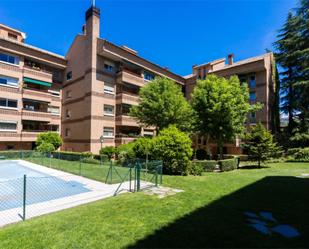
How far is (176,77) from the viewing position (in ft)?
134

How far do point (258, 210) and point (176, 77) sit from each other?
35.1m

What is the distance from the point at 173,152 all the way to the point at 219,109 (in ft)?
30.1

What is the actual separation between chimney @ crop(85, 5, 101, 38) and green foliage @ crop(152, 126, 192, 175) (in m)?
20.1

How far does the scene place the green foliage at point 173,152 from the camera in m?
15.8

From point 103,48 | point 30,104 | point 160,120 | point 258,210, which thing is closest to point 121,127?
point 160,120

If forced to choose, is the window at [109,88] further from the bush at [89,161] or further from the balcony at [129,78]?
the bush at [89,161]

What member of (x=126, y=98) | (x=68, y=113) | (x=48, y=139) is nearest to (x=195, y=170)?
(x=126, y=98)

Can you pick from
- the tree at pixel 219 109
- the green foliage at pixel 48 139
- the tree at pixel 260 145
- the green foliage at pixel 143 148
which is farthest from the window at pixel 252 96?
the green foliage at pixel 48 139

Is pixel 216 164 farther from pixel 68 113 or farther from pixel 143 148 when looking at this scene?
pixel 68 113

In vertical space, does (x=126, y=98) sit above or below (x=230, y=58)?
below

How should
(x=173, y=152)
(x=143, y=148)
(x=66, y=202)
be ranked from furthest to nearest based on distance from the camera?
(x=143, y=148) < (x=173, y=152) < (x=66, y=202)

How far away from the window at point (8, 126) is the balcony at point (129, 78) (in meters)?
14.9

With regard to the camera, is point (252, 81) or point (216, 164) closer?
point (216, 164)

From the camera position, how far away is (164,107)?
2392cm
